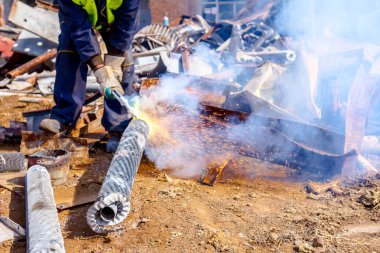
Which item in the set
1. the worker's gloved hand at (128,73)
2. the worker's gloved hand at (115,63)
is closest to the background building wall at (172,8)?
the worker's gloved hand at (128,73)

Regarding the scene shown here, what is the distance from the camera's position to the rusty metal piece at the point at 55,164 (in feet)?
11.1

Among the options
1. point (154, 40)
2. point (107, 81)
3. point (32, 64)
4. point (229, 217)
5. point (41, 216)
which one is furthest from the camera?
point (154, 40)

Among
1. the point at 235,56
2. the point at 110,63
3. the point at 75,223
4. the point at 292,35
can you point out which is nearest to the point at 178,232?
the point at 75,223

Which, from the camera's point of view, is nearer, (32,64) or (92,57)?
(92,57)

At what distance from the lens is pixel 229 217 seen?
112 inches

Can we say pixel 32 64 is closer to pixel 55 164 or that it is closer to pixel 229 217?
pixel 55 164

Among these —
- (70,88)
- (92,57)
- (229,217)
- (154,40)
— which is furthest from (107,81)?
(154,40)

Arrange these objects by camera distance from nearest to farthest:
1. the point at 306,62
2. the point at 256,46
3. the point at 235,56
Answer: the point at 306,62
the point at 235,56
the point at 256,46

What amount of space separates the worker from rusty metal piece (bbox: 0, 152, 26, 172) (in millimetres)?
562

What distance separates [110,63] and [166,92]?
0.71 meters

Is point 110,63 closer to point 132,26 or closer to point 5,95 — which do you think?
point 132,26

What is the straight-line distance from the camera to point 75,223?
2779 millimetres

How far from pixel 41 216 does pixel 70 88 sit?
6.99ft

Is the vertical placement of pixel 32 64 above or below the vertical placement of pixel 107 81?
below
